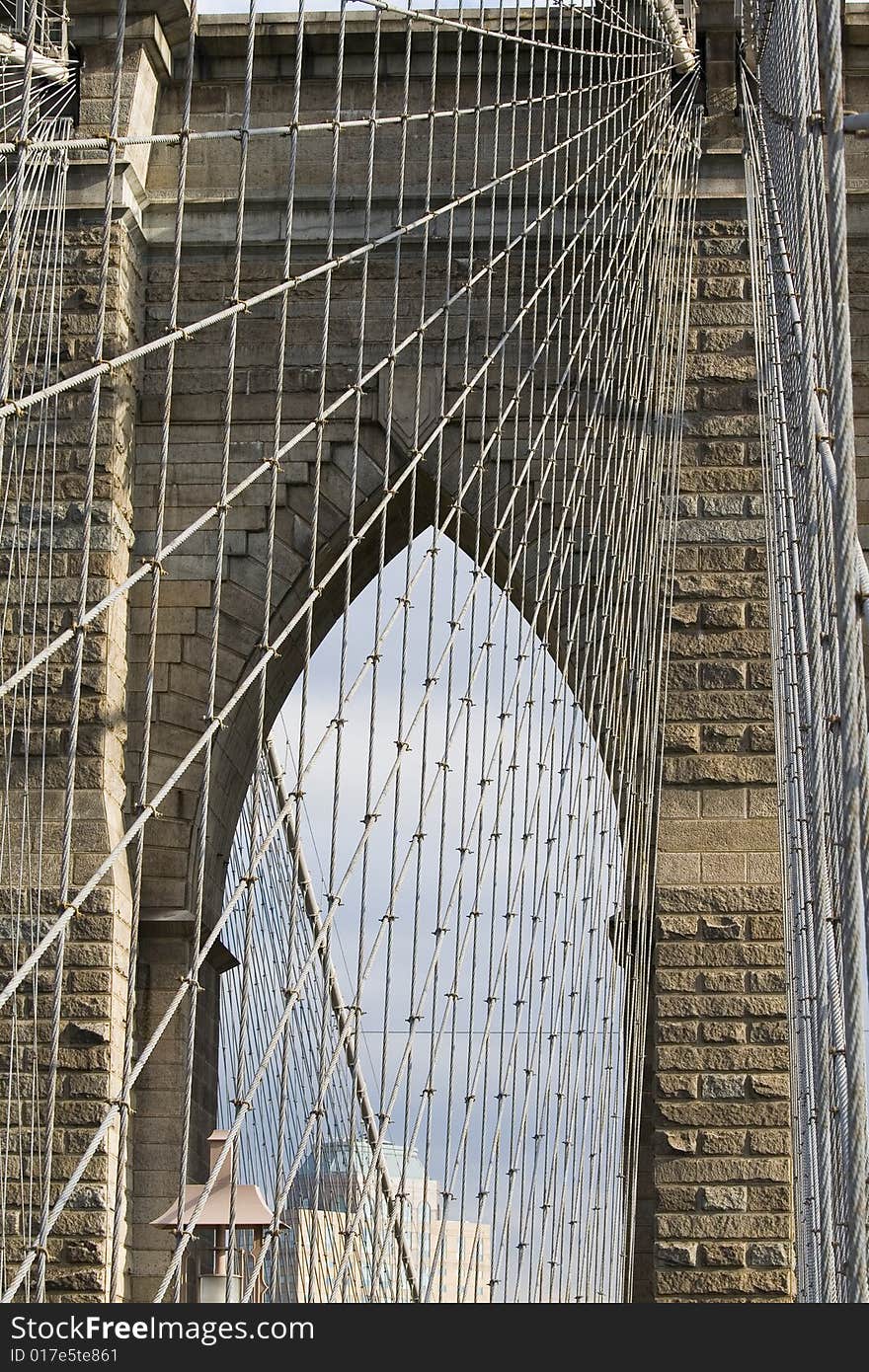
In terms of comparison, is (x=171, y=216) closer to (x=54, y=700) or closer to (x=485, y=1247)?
(x=54, y=700)

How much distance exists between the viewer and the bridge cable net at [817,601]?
3236 millimetres

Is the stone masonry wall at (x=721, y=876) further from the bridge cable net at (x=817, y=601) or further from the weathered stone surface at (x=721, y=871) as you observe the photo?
the bridge cable net at (x=817, y=601)

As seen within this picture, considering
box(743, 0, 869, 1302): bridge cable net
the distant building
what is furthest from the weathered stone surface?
box(743, 0, 869, 1302): bridge cable net

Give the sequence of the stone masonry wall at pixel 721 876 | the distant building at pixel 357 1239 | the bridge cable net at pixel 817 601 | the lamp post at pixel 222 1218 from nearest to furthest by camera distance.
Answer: the bridge cable net at pixel 817 601
the distant building at pixel 357 1239
the lamp post at pixel 222 1218
the stone masonry wall at pixel 721 876

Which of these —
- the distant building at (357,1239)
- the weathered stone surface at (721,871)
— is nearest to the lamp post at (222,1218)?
the distant building at (357,1239)

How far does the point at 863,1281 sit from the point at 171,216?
557 cm

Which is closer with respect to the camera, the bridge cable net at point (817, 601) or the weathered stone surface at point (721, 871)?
the bridge cable net at point (817, 601)

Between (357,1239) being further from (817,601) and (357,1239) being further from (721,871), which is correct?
(721,871)

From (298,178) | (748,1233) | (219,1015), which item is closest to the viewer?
(748,1233)

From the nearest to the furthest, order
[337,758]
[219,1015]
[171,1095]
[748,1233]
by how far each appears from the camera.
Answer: [337,758], [748,1233], [171,1095], [219,1015]

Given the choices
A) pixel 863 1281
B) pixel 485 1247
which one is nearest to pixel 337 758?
pixel 863 1281

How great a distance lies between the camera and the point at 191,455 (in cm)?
785

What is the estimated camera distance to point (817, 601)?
4590 mm

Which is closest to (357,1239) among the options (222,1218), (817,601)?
(222,1218)
